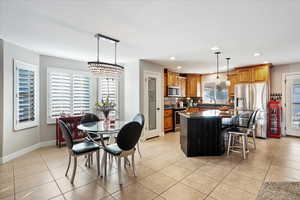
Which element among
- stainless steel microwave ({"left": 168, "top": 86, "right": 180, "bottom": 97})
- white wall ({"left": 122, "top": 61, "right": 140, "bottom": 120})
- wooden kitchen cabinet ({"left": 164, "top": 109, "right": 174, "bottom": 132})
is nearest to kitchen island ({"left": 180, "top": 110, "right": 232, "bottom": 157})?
white wall ({"left": 122, "top": 61, "right": 140, "bottom": 120})

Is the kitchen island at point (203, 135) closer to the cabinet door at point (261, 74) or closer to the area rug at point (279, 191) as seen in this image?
the area rug at point (279, 191)

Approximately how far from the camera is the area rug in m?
2.02

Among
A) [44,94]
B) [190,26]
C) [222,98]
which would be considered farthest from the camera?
[222,98]

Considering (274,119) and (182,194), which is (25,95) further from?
(274,119)

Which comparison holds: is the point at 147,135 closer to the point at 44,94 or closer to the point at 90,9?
the point at 44,94

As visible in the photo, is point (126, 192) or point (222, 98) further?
point (222, 98)

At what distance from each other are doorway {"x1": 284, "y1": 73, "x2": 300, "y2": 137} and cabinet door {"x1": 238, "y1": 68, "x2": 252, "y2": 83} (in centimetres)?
115

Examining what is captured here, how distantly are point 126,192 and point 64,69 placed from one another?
3.87m

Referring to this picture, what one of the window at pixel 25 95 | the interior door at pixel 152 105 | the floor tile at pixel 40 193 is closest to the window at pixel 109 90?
the interior door at pixel 152 105

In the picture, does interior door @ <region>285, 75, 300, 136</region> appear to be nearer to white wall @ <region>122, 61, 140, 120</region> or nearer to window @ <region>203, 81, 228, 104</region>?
window @ <region>203, 81, 228, 104</region>

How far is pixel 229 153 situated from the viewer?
363cm

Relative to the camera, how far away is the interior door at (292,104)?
16.5 feet

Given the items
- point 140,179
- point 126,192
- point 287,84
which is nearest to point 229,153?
point 140,179

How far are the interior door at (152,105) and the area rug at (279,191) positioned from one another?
3225 mm
